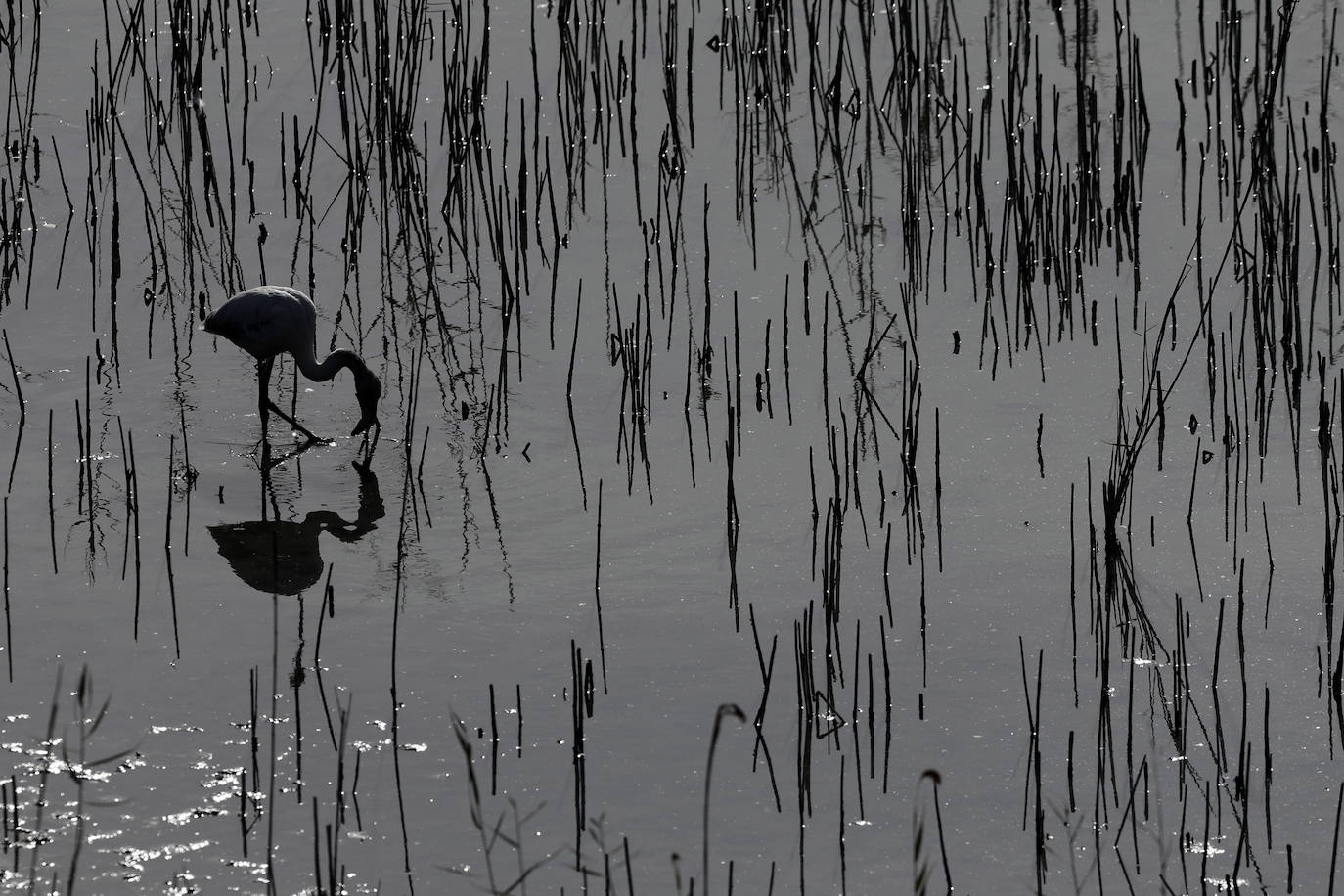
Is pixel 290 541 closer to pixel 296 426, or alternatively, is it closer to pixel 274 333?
pixel 296 426


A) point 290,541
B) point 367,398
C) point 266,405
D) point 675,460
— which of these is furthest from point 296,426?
point 675,460

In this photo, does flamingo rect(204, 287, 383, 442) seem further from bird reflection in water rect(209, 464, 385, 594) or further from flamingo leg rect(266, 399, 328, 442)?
bird reflection in water rect(209, 464, 385, 594)

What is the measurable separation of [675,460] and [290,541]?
1.18 metres

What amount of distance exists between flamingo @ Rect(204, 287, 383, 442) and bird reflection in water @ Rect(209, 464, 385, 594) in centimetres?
39

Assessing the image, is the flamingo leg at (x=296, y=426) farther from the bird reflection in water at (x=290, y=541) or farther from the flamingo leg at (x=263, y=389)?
the bird reflection in water at (x=290, y=541)

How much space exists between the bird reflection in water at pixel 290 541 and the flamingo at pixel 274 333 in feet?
1.28

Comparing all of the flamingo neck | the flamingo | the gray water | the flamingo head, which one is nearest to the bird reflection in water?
the gray water

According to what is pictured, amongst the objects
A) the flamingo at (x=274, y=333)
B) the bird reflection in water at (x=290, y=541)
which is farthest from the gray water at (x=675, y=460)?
the flamingo at (x=274, y=333)

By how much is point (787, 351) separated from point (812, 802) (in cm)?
262

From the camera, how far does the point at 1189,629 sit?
4477mm

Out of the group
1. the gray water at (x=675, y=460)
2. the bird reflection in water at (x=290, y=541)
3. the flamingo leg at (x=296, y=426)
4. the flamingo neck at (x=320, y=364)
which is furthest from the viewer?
the flamingo neck at (x=320, y=364)

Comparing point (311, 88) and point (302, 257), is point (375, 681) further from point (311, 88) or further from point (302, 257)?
point (311, 88)

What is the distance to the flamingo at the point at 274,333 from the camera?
599cm

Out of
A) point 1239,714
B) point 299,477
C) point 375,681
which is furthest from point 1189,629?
point 299,477
